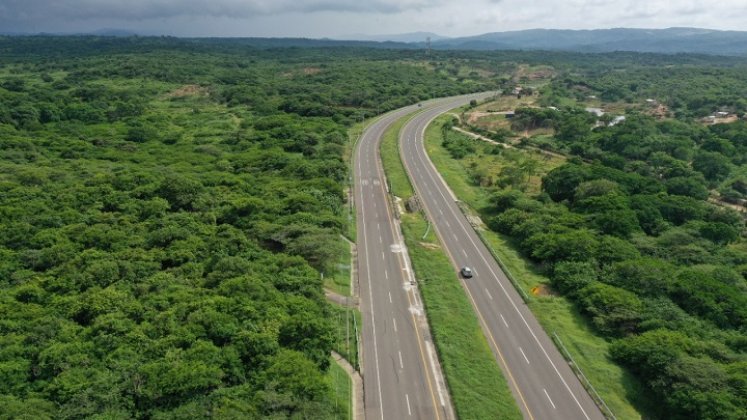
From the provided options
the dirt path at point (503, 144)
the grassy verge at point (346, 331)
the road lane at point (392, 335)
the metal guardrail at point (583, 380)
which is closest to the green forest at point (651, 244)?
the dirt path at point (503, 144)

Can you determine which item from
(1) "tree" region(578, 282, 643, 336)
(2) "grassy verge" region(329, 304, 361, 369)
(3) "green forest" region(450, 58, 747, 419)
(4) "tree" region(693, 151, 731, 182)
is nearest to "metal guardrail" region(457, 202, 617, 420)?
(3) "green forest" region(450, 58, 747, 419)

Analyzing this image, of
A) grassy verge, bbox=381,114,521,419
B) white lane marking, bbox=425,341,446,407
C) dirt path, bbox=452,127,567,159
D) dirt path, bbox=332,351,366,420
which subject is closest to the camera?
dirt path, bbox=332,351,366,420

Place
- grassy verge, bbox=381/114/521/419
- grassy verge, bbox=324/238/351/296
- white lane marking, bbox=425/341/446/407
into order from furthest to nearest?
grassy verge, bbox=324/238/351/296, white lane marking, bbox=425/341/446/407, grassy verge, bbox=381/114/521/419

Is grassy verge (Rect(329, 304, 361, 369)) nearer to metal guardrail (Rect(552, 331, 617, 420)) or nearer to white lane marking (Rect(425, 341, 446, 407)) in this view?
white lane marking (Rect(425, 341, 446, 407))

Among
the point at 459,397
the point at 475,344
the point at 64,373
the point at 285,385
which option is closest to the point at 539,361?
the point at 475,344

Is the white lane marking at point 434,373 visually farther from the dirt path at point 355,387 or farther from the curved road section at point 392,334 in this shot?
the dirt path at point 355,387

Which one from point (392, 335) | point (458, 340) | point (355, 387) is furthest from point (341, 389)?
point (458, 340)

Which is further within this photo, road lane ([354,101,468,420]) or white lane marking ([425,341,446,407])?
white lane marking ([425,341,446,407])

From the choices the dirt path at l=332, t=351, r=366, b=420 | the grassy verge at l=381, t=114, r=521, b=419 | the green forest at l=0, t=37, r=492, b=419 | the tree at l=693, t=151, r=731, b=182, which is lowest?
the dirt path at l=332, t=351, r=366, b=420
